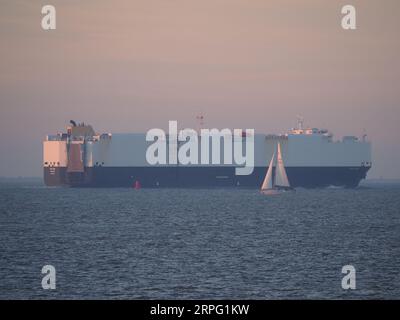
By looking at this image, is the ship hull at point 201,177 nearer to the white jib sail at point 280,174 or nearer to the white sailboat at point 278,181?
the white sailboat at point 278,181

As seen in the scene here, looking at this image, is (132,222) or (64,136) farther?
(64,136)

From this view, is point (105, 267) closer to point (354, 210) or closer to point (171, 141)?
point (354, 210)

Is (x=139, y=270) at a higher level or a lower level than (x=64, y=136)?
lower

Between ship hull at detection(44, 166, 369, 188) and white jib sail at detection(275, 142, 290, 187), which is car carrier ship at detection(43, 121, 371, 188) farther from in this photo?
white jib sail at detection(275, 142, 290, 187)

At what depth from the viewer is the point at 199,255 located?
3994 centimetres

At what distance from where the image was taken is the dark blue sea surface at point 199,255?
29156 mm

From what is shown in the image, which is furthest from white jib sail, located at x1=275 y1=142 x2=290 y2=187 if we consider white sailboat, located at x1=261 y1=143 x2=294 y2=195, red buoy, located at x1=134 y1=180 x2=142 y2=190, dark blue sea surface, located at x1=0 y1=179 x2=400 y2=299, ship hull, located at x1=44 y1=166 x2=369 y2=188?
dark blue sea surface, located at x1=0 y1=179 x2=400 y2=299

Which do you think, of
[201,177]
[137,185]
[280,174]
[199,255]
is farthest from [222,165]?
[199,255]

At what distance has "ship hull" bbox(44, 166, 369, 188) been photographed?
13538cm

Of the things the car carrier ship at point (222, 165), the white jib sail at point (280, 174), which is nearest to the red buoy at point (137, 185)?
Answer: the car carrier ship at point (222, 165)
